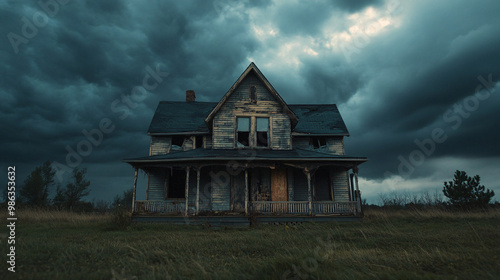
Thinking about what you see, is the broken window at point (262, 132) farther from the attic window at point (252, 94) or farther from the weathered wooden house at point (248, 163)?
the attic window at point (252, 94)

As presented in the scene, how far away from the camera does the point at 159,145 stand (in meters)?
18.0

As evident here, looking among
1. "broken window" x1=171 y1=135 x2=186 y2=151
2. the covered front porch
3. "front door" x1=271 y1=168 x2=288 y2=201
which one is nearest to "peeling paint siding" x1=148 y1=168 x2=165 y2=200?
the covered front porch

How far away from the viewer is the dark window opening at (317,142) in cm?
1872

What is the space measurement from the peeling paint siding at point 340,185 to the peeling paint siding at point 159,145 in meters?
11.6

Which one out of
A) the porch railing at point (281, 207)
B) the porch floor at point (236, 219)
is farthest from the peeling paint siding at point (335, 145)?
the porch floor at point (236, 219)

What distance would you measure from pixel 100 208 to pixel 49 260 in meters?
20.0

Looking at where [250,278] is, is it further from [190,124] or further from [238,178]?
[190,124]

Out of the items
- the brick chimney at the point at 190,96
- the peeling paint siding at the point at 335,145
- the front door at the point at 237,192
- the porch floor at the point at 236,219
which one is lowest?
the porch floor at the point at 236,219

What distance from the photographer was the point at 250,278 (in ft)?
11.7

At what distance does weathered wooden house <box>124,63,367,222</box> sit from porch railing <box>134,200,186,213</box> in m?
0.05

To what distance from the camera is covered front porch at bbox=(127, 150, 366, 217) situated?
13961mm

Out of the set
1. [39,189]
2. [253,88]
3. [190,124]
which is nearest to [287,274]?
[253,88]

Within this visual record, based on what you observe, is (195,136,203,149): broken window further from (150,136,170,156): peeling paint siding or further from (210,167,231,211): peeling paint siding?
(210,167,231,211): peeling paint siding

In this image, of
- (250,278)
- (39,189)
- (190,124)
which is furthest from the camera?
(39,189)
